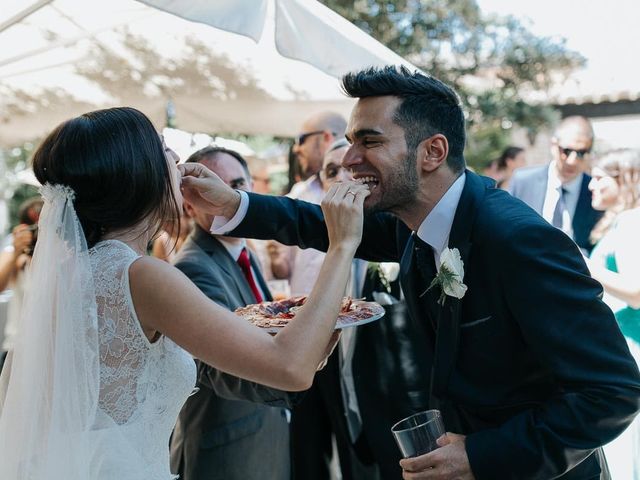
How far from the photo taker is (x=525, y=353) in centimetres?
210

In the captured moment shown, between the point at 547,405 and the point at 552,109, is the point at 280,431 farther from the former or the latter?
the point at 552,109

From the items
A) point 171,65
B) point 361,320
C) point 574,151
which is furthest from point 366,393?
point 171,65

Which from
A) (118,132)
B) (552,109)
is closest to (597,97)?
(552,109)

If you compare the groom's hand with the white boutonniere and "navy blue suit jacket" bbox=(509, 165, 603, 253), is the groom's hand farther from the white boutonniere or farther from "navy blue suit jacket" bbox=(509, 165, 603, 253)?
"navy blue suit jacket" bbox=(509, 165, 603, 253)

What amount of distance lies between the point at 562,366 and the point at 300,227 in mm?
1230

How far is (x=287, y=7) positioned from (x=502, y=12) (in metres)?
12.0

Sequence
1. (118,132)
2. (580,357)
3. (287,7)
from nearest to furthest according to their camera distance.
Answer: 1. (580,357)
2. (118,132)
3. (287,7)

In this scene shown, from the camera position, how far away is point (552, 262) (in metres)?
1.96

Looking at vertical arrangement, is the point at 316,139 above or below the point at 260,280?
above

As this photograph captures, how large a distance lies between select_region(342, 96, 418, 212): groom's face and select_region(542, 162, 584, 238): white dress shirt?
12.5 feet

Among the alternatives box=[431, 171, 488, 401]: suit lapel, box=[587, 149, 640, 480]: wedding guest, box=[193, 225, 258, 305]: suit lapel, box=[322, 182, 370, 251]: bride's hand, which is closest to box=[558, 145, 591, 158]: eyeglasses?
box=[587, 149, 640, 480]: wedding guest

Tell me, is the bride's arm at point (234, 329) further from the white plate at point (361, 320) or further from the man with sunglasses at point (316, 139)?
the man with sunglasses at point (316, 139)

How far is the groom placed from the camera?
1934 millimetres

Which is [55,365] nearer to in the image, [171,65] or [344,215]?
[344,215]
